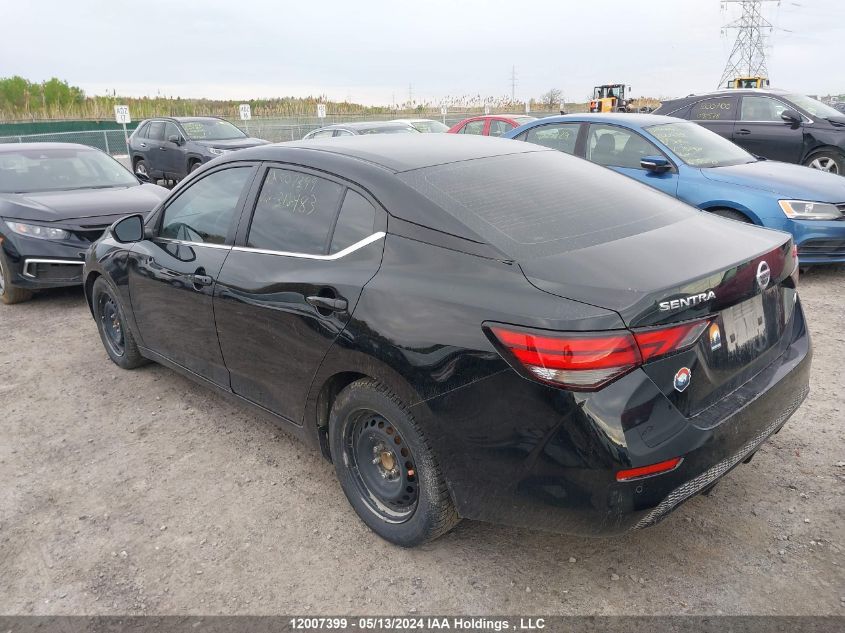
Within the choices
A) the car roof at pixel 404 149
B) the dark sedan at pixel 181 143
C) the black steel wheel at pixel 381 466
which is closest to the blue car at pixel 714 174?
the car roof at pixel 404 149

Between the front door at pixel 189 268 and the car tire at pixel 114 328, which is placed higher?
the front door at pixel 189 268

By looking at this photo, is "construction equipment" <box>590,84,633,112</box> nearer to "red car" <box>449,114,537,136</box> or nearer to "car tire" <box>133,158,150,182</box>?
"red car" <box>449,114,537,136</box>

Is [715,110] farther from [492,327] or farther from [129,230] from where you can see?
[492,327]

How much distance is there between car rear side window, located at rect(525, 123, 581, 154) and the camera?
7648 millimetres

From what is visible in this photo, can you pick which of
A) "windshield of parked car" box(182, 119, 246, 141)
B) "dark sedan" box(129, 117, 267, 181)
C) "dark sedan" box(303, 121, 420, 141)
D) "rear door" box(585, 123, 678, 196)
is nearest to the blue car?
"rear door" box(585, 123, 678, 196)

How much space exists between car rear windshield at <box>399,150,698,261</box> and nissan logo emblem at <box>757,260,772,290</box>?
45 centimetres

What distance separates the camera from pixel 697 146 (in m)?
7.08

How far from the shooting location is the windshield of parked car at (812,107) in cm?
1005

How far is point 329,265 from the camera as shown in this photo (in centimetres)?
293

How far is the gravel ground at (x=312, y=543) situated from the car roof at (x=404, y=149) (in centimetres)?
162

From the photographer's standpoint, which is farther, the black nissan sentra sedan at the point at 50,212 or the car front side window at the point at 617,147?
the car front side window at the point at 617,147

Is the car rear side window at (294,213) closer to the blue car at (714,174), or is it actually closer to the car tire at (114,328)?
the car tire at (114,328)

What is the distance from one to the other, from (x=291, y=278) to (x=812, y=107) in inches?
Result: 400

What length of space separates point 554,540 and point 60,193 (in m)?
6.57
